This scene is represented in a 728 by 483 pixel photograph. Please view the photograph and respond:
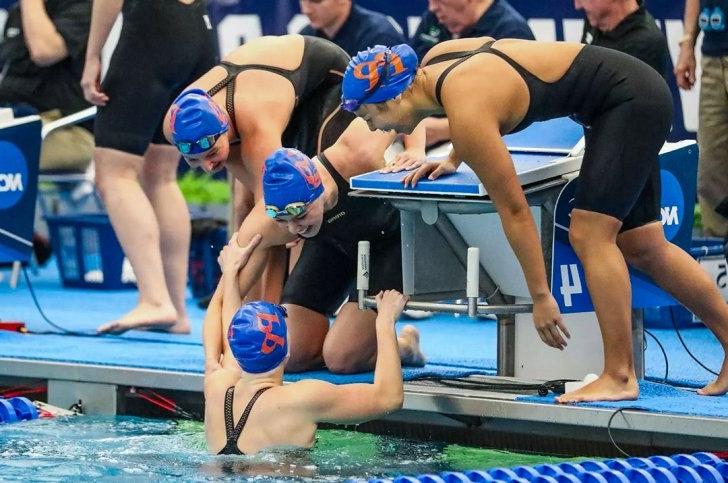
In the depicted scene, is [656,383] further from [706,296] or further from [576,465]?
[576,465]

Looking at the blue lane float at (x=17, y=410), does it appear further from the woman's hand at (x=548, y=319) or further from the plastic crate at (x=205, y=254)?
the plastic crate at (x=205, y=254)

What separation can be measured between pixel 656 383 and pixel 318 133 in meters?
1.56

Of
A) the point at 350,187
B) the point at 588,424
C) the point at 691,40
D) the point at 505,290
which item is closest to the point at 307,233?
the point at 350,187

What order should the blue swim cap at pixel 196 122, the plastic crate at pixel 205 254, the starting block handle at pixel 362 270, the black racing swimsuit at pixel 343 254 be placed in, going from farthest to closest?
the plastic crate at pixel 205 254, the black racing swimsuit at pixel 343 254, the starting block handle at pixel 362 270, the blue swim cap at pixel 196 122

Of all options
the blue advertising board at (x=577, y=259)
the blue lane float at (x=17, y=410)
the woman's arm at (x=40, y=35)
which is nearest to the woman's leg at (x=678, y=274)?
the blue advertising board at (x=577, y=259)

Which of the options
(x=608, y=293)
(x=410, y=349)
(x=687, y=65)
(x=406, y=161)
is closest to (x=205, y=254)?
(x=410, y=349)

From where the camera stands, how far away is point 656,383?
5039 millimetres

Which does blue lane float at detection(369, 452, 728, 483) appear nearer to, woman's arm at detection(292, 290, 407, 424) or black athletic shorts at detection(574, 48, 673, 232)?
woman's arm at detection(292, 290, 407, 424)

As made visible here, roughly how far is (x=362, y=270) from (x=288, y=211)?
57cm

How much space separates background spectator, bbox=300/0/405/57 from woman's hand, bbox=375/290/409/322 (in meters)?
2.01

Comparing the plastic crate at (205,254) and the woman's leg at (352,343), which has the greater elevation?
the plastic crate at (205,254)

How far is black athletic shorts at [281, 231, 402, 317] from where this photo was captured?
531 centimetres

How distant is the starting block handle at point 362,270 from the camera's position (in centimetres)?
507

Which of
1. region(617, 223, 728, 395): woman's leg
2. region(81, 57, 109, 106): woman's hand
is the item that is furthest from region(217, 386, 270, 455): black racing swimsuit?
region(81, 57, 109, 106): woman's hand
